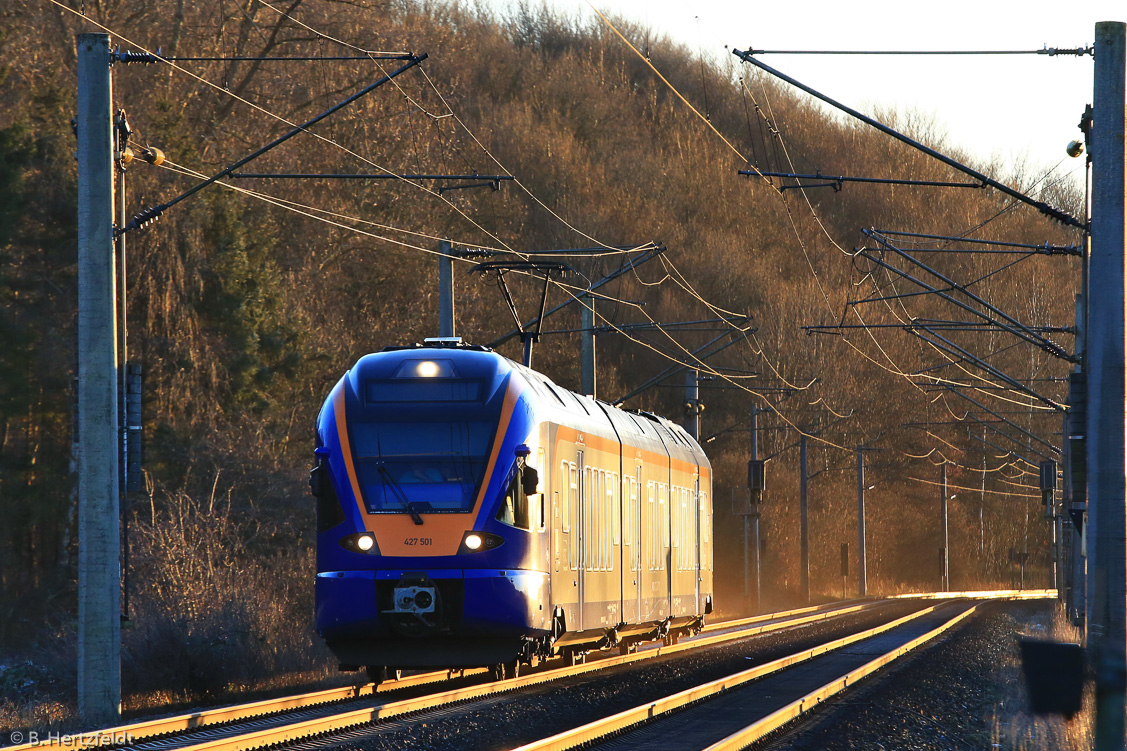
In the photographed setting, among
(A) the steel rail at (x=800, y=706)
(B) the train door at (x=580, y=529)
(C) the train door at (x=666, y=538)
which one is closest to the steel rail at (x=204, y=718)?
(B) the train door at (x=580, y=529)

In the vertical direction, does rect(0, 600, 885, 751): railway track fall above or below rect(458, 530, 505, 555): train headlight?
below

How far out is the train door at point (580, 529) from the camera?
1769 centimetres

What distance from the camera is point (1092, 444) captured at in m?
12.3

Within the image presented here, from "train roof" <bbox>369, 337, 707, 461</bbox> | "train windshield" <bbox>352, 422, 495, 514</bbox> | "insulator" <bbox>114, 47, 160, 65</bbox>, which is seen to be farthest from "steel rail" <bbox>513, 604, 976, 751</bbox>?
"insulator" <bbox>114, 47, 160, 65</bbox>

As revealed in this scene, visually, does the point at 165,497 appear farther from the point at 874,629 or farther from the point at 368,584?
the point at 368,584

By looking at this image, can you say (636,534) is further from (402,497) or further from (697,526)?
(402,497)

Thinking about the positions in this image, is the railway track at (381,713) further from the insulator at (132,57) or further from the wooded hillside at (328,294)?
the insulator at (132,57)

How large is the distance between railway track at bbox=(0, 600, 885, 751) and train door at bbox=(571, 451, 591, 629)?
4.52ft

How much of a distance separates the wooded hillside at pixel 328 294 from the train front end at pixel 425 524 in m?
4.02

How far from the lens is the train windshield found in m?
15.1

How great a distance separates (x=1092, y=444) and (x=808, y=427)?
53.9 metres

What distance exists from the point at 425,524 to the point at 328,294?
27956 millimetres

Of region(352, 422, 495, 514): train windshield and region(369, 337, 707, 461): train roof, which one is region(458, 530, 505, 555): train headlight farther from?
region(369, 337, 707, 461): train roof

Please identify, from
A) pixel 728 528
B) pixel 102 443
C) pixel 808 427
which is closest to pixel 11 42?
pixel 102 443
